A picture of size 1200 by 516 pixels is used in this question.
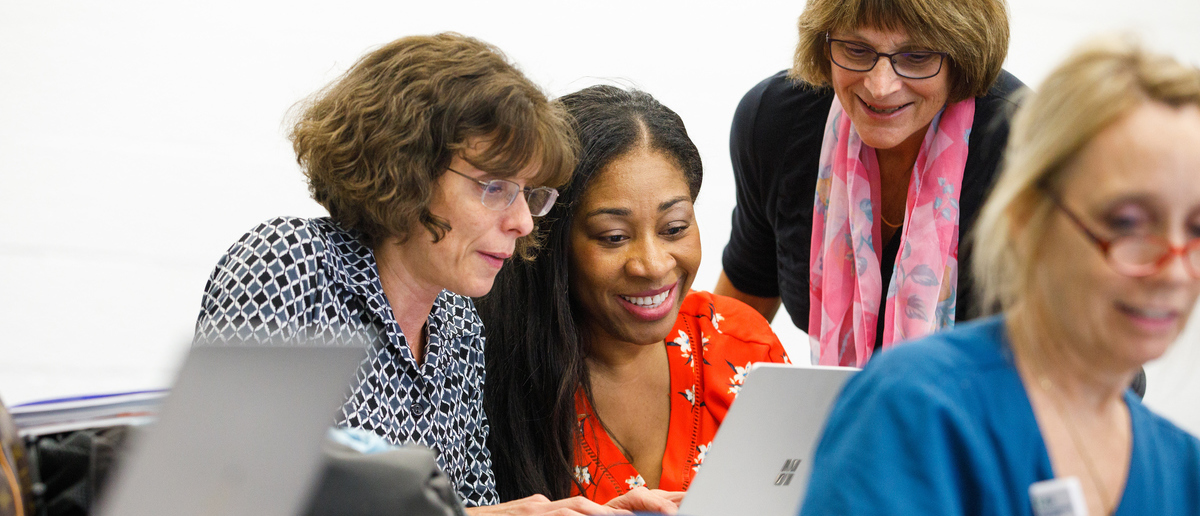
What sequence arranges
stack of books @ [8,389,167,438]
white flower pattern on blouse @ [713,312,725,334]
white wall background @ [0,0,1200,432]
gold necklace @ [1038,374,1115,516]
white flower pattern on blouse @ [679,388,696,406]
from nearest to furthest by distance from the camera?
gold necklace @ [1038,374,1115,516] < stack of books @ [8,389,167,438] < white flower pattern on blouse @ [679,388,696,406] < white flower pattern on blouse @ [713,312,725,334] < white wall background @ [0,0,1200,432]

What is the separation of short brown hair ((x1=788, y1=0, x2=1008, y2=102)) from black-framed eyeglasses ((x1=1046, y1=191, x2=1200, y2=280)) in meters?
1.05

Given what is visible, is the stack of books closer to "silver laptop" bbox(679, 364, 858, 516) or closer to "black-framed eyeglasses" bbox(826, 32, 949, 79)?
"silver laptop" bbox(679, 364, 858, 516)

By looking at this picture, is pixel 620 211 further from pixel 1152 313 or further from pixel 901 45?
pixel 1152 313

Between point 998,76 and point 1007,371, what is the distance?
1.30 metres

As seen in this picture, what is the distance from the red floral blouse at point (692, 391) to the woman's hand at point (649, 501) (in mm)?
129

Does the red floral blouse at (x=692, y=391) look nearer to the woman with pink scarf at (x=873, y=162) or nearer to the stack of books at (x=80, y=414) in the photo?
the woman with pink scarf at (x=873, y=162)

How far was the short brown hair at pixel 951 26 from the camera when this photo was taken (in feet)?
5.92

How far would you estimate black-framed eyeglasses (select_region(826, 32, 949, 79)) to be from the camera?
73.5 inches

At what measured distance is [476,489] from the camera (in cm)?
168

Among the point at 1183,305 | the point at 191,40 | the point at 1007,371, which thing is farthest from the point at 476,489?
the point at 191,40

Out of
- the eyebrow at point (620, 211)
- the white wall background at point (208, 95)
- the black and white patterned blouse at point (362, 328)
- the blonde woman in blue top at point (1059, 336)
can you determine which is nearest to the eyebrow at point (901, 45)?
the eyebrow at point (620, 211)

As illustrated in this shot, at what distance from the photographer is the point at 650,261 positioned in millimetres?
1815

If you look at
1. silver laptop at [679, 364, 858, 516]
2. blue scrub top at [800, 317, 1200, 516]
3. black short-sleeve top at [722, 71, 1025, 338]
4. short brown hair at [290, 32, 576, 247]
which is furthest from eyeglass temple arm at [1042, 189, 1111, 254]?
black short-sleeve top at [722, 71, 1025, 338]

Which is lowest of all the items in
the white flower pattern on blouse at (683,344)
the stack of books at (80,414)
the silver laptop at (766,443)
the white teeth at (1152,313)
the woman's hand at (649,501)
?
the woman's hand at (649,501)
